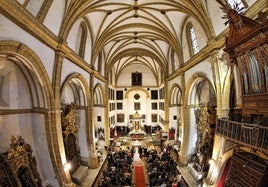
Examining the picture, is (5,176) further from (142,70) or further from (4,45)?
(142,70)

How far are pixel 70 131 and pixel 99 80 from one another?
372 inches

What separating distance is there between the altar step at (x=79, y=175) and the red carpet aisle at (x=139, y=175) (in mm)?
3514

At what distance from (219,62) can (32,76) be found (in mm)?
9038

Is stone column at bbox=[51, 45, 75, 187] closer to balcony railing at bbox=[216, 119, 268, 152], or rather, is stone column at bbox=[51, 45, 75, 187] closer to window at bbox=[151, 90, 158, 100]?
balcony railing at bbox=[216, 119, 268, 152]

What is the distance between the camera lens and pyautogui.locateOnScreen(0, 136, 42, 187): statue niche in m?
8.12

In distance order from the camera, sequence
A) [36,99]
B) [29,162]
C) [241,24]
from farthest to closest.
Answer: [36,99] → [29,162] → [241,24]

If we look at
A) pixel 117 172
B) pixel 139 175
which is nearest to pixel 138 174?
pixel 139 175

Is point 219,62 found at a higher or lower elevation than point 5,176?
higher

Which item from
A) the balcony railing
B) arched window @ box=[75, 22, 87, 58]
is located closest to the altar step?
arched window @ box=[75, 22, 87, 58]

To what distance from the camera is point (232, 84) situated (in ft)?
33.8

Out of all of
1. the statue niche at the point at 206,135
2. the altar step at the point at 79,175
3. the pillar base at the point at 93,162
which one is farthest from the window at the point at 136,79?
the altar step at the point at 79,175

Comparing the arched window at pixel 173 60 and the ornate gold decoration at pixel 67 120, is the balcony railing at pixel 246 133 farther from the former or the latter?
the arched window at pixel 173 60

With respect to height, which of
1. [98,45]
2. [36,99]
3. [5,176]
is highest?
[98,45]

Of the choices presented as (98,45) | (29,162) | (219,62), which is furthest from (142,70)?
(29,162)
